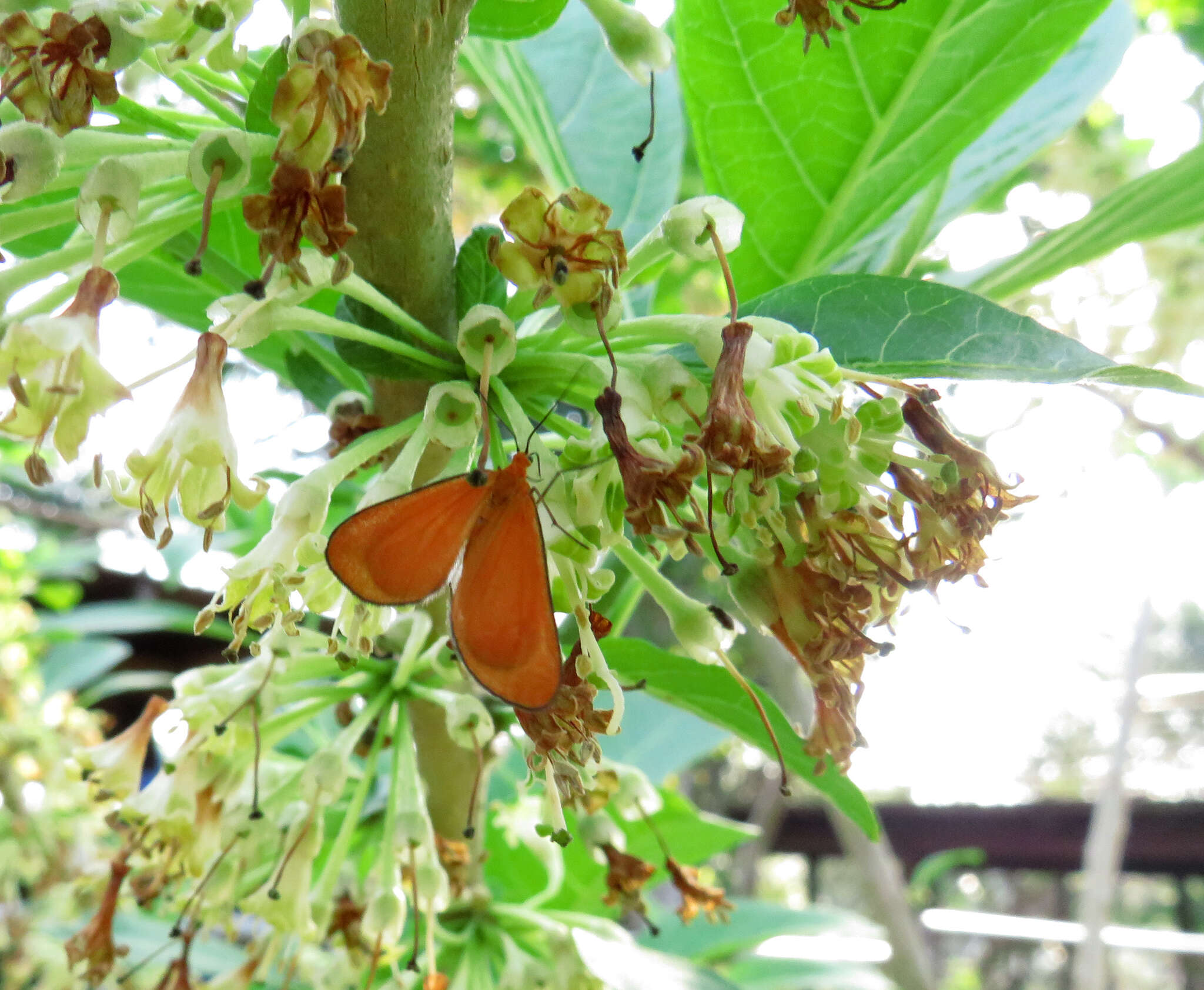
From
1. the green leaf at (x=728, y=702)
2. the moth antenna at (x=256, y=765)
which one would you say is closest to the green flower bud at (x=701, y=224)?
the green leaf at (x=728, y=702)

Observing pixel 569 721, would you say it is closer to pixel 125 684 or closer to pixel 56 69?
pixel 56 69

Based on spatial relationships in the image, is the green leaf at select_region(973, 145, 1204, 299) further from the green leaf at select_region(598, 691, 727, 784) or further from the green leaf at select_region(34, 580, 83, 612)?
the green leaf at select_region(34, 580, 83, 612)

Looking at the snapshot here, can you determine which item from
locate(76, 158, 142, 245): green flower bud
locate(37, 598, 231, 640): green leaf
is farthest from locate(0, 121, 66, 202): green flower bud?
locate(37, 598, 231, 640): green leaf

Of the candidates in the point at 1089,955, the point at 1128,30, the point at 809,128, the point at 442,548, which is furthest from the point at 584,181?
the point at 1089,955

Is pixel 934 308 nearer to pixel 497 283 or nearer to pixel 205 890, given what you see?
pixel 497 283

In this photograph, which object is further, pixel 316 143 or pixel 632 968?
pixel 632 968

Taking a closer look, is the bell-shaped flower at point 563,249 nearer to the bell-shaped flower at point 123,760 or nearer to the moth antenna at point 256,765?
the moth antenna at point 256,765

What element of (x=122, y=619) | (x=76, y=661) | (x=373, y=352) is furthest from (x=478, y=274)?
(x=76, y=661)
